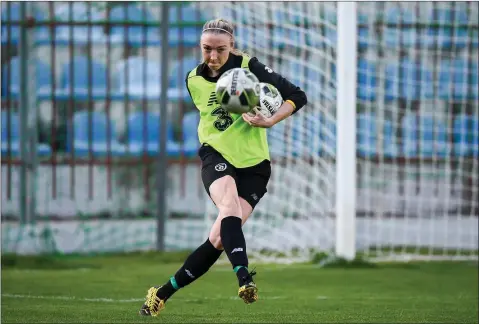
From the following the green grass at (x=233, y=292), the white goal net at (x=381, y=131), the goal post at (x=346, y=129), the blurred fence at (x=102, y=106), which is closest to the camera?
the green grass at (x=233, y=292)

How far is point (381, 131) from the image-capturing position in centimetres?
1308

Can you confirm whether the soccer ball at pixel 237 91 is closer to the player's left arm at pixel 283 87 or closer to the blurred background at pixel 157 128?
the player's left arm at pixel 283 87

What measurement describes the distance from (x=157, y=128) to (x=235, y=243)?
26.8 ft

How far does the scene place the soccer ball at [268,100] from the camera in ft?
19.0

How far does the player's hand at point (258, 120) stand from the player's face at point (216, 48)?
367mm

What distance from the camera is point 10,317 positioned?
6.46 m

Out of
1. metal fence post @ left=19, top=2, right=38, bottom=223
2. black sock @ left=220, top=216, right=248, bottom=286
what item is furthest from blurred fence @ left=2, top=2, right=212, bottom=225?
black sock @ left=220, top=216, right=248, bottom=286

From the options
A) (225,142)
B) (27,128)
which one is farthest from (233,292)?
(27,128)

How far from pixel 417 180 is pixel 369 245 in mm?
1095

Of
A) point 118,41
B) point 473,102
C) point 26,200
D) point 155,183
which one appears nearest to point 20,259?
point 26,200

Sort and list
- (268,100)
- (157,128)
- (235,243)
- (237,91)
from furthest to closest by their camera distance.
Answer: (157,128)
(268,100)
(235,243)
(237,91)

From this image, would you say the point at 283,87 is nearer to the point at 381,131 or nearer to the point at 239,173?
the point at 239,173

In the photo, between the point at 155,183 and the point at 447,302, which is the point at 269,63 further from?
the point at 447,302

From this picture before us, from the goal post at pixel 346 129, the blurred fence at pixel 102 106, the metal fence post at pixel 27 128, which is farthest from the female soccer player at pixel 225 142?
the blurred fence at pixel 102 106
